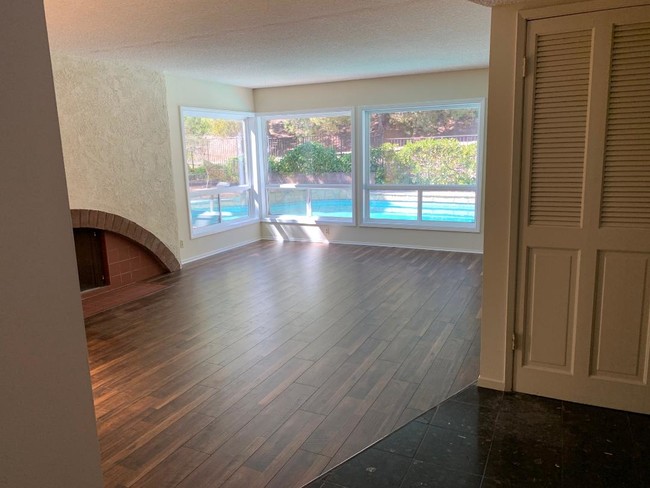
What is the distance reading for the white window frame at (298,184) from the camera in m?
7.32

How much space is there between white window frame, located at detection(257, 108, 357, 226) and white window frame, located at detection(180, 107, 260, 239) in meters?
0.14

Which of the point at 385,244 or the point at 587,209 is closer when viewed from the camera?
the point at 587,209

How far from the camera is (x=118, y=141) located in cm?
529

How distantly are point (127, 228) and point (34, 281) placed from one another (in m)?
4.85

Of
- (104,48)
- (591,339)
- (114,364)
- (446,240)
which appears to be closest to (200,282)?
(114,364)

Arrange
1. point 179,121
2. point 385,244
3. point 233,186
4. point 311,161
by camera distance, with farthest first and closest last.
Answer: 1. point 311,161
2. point 233,186
3. point 385,244
4. point 179,121

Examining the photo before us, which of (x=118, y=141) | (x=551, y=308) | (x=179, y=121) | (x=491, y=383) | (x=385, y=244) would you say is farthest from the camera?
(x=385, y=244)

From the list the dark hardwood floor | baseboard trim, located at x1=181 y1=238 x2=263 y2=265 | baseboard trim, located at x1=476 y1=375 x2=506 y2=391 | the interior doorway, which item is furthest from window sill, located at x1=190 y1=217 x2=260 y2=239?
baseboard trim, located at x1=476 y1=375 x2=506 y2=391

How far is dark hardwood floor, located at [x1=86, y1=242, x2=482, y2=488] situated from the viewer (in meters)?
2.31

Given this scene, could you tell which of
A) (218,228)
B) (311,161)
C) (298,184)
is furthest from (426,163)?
(218,228)

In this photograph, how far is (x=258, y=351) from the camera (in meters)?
3.55

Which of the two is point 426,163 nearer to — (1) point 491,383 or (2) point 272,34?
(2) point 272,34

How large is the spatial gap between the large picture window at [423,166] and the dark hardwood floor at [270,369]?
153 centimetres

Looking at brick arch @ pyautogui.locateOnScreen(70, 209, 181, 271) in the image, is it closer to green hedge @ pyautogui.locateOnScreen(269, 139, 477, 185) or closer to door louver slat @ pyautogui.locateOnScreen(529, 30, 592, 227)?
green hedge @ pyautogui.locateOnScreen(269, 139, 477, 185)
